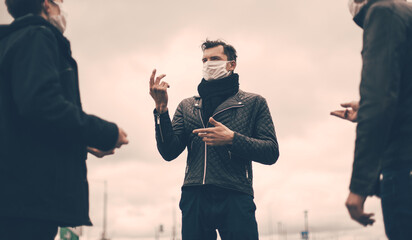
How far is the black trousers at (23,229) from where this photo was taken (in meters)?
2.59

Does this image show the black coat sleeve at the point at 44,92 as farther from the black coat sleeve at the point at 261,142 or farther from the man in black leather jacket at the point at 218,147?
the black coat sleeve at the point at 261,142

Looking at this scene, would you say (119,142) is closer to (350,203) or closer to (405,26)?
(350,203)

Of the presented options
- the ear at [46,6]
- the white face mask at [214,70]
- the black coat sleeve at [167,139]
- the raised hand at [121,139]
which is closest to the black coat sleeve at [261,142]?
the white face mask at [214,70]

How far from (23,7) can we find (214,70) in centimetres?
235

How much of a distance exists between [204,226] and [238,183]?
1.68ft

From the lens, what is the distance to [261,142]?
4426 mm

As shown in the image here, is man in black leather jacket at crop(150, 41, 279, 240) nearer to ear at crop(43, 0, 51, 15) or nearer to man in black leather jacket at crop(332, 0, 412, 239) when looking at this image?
ear at crop(43, 0, 51, 15)

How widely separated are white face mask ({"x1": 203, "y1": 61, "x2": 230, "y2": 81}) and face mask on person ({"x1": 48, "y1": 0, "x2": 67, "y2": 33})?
197 cm

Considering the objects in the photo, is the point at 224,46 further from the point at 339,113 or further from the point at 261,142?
the point at 339,113

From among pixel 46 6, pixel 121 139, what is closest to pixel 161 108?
pixel 121 139

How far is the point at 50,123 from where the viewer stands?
2758mm

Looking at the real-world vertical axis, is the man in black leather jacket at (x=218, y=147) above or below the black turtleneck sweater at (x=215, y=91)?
below

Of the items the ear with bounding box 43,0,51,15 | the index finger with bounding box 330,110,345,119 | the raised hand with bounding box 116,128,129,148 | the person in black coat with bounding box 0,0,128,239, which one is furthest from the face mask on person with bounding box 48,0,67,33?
the index finger with bounding box 330,110,345,119

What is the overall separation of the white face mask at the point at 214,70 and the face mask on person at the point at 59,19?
1966 mm
